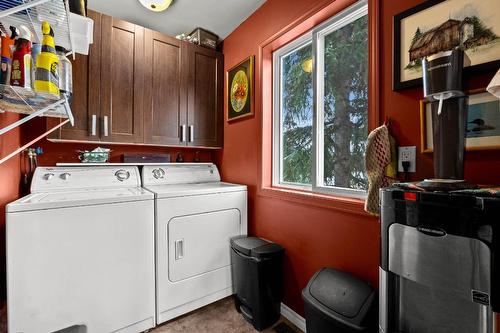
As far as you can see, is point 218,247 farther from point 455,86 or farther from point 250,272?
point 455,86

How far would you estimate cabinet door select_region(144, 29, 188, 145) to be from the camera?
2.20 metres

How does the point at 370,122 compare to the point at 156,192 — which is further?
the point at 156,192

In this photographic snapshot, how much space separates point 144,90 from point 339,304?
2231 millimetres

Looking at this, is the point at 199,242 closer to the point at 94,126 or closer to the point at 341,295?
the point at 341,295

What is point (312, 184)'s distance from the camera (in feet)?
5.96

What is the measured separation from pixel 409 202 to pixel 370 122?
2.22 ft

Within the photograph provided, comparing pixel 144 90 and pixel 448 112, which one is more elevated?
pixel 144 90

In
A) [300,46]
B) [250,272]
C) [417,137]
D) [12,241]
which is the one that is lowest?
[250,272]

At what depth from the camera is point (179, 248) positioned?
5.94 feet

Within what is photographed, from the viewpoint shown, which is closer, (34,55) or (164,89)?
(34,55)

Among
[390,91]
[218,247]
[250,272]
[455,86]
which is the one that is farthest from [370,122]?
[218,247]

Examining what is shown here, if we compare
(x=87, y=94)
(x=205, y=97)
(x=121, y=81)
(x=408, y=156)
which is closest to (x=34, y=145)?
(x=87, y=94)

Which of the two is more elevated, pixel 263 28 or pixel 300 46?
pixel 263 28

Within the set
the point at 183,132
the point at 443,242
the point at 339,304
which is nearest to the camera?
the point at 443,242
